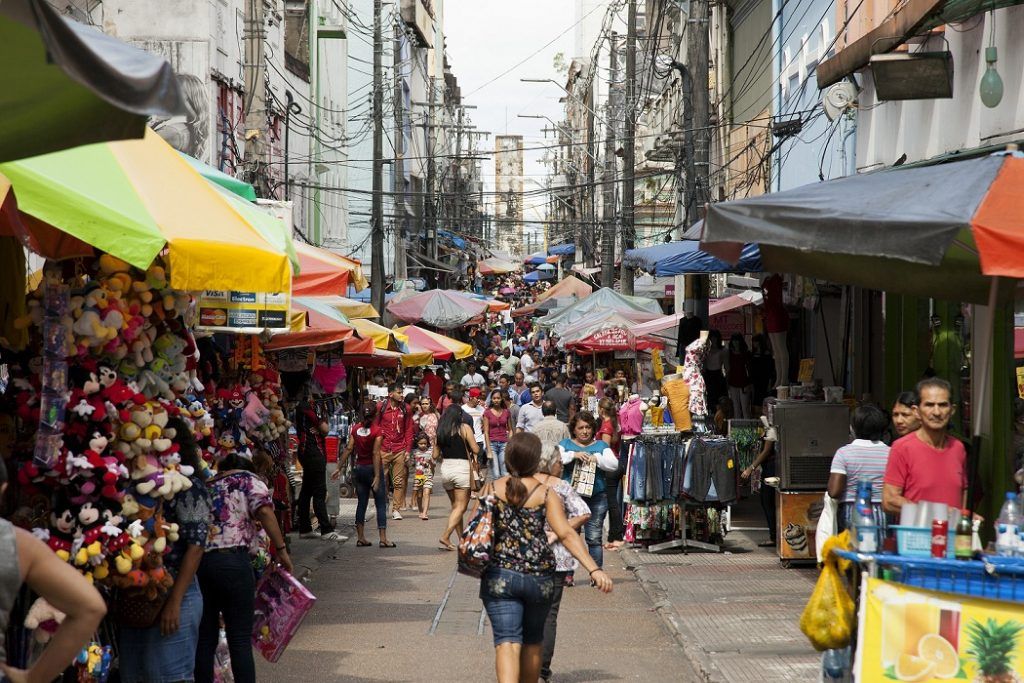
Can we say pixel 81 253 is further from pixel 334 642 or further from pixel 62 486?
pixel 334 642

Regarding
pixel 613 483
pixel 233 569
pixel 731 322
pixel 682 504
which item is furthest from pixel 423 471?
pixel 233 569

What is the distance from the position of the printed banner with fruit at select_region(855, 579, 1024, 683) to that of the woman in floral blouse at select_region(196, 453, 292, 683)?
137 inches

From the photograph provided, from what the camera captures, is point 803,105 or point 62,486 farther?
point 803,105

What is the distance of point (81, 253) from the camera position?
7.27 meters

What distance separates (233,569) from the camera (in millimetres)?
7656

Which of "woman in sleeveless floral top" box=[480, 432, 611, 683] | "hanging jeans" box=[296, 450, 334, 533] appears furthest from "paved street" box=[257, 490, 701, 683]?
"woman in sleeveless floral top" box=[480, 432, 611, 683]

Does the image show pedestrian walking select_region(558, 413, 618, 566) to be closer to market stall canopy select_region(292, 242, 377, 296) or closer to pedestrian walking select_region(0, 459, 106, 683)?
market stall canopy select_region(292, 242, 377, 296)

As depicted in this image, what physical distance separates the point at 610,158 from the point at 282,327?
35.3 m

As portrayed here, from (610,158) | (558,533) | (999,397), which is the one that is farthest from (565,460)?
(610,158)

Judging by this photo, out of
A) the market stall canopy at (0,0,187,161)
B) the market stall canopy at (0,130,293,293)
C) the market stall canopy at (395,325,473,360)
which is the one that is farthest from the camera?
the market stall canopy at (395,325,473,360)

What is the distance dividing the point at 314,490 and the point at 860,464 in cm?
936

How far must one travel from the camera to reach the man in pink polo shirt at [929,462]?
7.36 meters

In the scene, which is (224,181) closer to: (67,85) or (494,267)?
(67,85)

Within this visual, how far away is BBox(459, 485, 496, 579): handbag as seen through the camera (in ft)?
24.9
